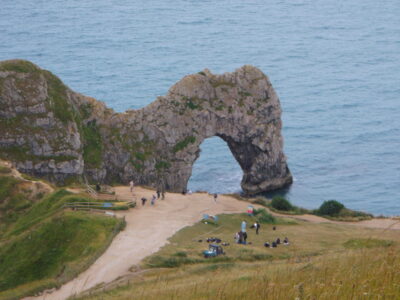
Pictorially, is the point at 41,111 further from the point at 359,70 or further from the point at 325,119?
the point at 359,70

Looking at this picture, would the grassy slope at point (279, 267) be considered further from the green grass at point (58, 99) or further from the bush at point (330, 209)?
the green grass at point (58, 99)

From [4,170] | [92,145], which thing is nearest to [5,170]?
[4,170]

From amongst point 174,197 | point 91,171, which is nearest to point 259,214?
point 174,197

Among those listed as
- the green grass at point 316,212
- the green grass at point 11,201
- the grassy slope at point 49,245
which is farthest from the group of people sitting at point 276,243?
the green grass at point 11,201

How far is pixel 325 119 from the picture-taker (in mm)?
155125

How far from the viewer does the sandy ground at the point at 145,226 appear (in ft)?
150

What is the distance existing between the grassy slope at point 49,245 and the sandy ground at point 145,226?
1.00m

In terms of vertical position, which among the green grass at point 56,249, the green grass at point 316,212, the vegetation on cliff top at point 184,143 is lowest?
the green grass at point 56,249

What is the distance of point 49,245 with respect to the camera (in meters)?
52.8

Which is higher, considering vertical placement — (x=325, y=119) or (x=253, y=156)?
(x=325, y=119)

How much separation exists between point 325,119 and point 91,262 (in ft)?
376

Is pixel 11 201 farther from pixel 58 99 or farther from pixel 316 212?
pixel 316 212

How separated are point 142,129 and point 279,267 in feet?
252

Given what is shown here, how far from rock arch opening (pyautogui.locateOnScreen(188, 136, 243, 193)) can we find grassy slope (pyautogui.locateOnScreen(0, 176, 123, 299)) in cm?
5602
